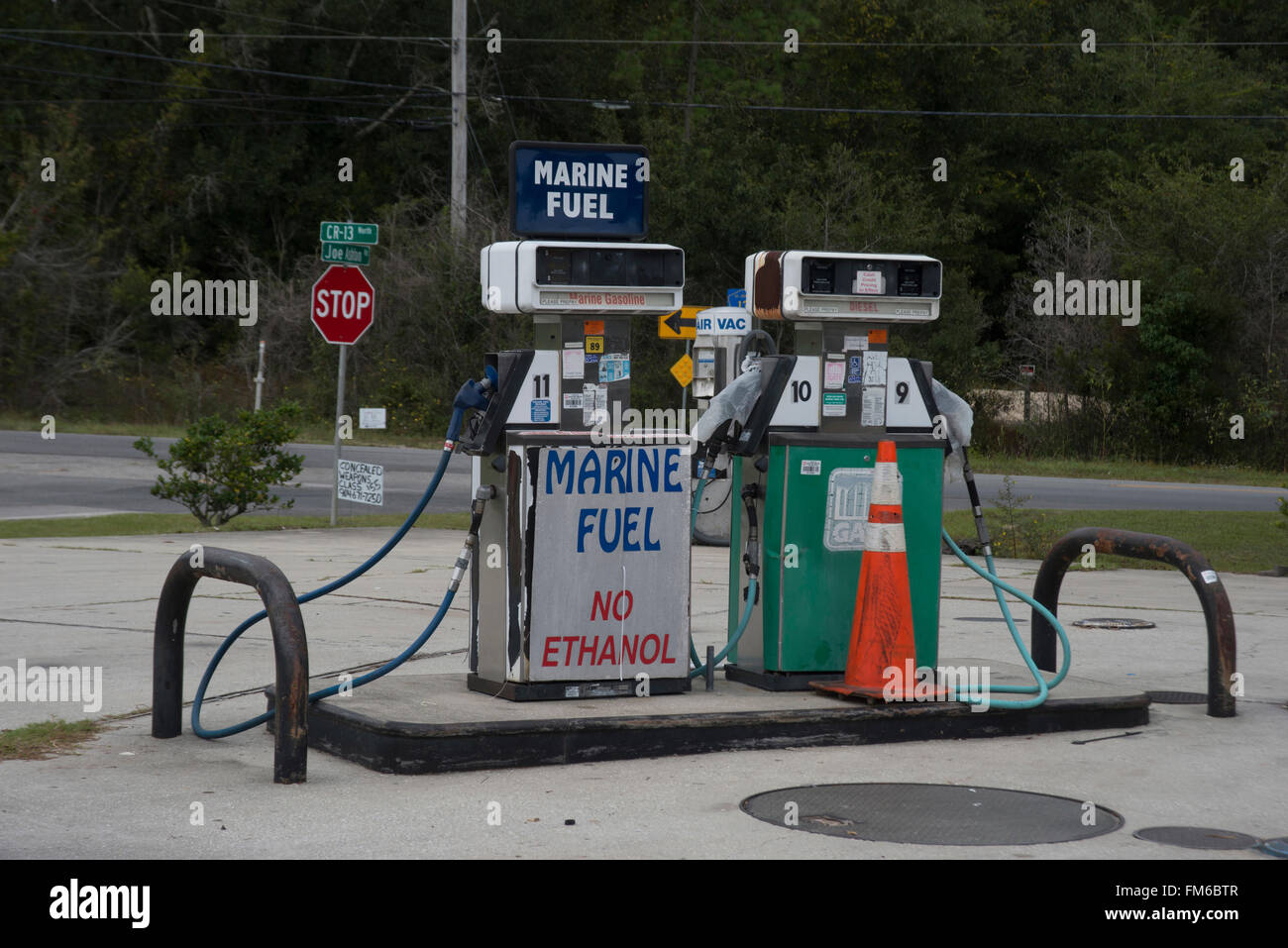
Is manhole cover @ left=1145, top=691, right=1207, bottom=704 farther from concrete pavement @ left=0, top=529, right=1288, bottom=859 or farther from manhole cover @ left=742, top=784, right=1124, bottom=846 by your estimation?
manhole cover @ left=742, top=784, right=1124, bottom=846

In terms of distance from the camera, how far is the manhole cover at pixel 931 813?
18.1ft

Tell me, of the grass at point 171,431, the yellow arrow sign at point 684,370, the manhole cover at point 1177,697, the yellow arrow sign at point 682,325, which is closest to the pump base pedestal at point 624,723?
the manhole cover at point 1177,697

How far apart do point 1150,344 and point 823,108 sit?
16276 mm

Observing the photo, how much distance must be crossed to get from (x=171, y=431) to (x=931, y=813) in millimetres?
28739

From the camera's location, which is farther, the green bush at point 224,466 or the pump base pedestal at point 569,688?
the green bush at point 224,466

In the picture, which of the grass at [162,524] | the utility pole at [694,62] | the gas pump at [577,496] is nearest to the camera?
the gas pump at [577,496]

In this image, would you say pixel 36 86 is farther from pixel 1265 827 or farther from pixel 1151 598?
pixel 1265 827

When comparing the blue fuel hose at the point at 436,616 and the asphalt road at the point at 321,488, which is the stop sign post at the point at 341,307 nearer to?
the asphalt road at the point at 321,488

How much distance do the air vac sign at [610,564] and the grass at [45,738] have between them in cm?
205

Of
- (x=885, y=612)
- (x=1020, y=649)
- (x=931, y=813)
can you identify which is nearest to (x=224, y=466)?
(x=885, y=612)

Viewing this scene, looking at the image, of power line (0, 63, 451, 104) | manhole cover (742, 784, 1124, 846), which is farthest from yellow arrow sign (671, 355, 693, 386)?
power line (0, 63, 451, 104)

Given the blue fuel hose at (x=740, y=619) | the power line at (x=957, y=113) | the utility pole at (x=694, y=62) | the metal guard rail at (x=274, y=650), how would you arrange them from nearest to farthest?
the metal guard rail at (x=274, y=650) < the blue fuel hose at (x=740, y=619) < the power line at (x=957, y=113) < the utility pole at (x=694, y=62)

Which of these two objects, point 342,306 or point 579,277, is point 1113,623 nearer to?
point 579,277

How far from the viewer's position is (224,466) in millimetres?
16594
